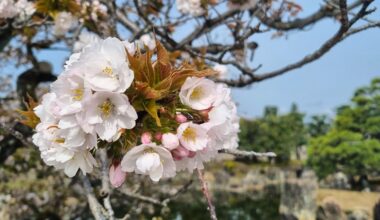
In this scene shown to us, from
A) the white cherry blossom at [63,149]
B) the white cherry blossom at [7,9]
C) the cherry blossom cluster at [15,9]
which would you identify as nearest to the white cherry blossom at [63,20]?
the cherry blossom cluster at [15,9]

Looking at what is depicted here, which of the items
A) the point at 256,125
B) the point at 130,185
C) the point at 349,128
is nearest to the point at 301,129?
the point at 256,125

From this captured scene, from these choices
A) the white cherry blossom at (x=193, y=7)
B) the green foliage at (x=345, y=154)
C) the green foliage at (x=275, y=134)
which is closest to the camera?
the white cherry blossom at (x=193, y=7)

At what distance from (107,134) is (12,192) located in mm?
8044

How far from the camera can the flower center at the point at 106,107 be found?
1197 mm

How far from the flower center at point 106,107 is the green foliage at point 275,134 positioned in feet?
167

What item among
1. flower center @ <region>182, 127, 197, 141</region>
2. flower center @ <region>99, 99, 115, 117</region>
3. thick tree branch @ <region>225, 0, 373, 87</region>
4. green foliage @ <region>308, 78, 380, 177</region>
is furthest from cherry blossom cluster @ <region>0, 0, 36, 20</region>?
green foliage @ <region>308, 78, 380, 177</region>

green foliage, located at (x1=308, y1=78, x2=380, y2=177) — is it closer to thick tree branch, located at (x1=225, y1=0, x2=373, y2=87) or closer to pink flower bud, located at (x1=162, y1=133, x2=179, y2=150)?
thick tree branch, located at (x1=225, y1=0, x2=373, y2=87)

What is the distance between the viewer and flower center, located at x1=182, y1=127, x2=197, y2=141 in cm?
123

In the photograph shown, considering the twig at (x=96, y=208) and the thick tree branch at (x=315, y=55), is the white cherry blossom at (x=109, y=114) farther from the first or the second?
the thick tree branch at (x=315, y=55)

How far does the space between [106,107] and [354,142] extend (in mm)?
31067

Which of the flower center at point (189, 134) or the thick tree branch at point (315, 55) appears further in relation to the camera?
the thick tree branch at point (315, 55)

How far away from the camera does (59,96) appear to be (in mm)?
1229

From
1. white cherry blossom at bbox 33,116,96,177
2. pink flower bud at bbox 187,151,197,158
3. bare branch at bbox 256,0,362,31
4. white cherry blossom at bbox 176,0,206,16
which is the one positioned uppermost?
bare branch at bbox 256,0,362,31

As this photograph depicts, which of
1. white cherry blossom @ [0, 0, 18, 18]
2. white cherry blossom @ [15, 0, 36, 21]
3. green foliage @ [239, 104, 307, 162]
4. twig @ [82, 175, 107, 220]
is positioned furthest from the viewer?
green foliage @ [239, 104, 307, 162]
